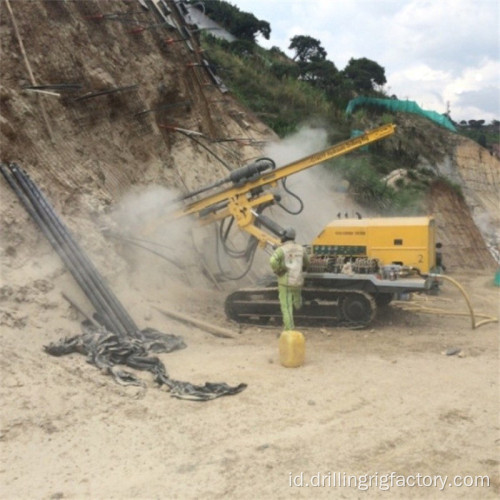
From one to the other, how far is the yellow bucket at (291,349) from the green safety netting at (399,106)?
2228cm

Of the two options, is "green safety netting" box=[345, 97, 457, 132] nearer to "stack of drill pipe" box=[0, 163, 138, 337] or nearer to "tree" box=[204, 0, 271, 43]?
"tree" box=[204, 0, 271, 43]

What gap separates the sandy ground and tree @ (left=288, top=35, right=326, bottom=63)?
3952 centimetres

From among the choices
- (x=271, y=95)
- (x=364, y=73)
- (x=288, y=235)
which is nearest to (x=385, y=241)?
(x=288, y=235)

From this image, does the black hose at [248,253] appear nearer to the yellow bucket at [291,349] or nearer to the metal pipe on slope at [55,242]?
the metal pipe on slope at [55,242]

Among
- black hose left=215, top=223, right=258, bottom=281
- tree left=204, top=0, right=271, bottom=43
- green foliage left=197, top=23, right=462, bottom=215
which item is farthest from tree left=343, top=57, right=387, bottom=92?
black hose left=215, top=223, right=258, bottom=281

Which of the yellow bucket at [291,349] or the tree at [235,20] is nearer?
the yellow bucket at [291,349]

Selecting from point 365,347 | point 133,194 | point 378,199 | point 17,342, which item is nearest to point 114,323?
point 17,342

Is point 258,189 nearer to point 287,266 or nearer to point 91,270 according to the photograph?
point 287,266

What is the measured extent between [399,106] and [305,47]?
17.0 m

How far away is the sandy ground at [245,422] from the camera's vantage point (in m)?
4.45

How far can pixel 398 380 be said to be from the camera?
22.4ft

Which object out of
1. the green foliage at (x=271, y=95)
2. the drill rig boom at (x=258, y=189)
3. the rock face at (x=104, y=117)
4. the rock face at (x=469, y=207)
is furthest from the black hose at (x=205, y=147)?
the rock face at (x=469, y=207)

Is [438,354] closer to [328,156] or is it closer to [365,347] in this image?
[365,347]

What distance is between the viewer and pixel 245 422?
5.54 m
